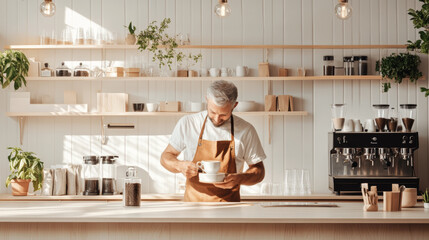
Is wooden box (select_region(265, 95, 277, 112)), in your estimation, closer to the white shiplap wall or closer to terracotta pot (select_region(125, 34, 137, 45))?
the white shiplap wall

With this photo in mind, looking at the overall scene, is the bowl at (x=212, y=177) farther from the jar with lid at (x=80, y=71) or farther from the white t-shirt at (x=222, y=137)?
the jar with lid at (x=80, y=71)

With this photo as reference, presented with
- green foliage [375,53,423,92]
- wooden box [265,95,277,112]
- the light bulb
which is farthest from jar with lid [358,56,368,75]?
the light bulb

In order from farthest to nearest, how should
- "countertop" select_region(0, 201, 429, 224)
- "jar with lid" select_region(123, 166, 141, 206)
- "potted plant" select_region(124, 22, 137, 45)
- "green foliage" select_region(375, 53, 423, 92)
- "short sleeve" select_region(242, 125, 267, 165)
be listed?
1. "potted plant" select_region(124, 22, 137, 45)
2. "green foliage" select_region(375, 53, 423, 92)
3. "short sleeve" select_region(242, 125, 267, 165)
4. "jar with lid" select_region(123, 166, 141, 206)
5. "countertop" select_region(0, 201, 429, 224)

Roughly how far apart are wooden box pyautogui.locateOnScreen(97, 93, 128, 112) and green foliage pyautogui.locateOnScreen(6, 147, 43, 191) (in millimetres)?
807

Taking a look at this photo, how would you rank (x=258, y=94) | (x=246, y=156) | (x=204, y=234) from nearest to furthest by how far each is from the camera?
(x=204, y=234) → (x=246, y=156) → (x=258, y=94)

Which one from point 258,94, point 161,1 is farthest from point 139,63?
point 258,94

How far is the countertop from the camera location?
114 inches

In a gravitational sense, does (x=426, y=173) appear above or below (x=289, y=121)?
below

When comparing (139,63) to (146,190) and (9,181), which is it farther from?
(9,181)

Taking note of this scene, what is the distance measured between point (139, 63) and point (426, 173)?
120 inches

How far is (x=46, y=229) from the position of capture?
120 inches

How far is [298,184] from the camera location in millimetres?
5625

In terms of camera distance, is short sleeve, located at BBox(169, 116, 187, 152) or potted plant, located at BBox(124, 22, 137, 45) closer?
short sleeve, located at BBox(169, 116, 187, 152)

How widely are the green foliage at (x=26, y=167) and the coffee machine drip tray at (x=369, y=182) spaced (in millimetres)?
2740
